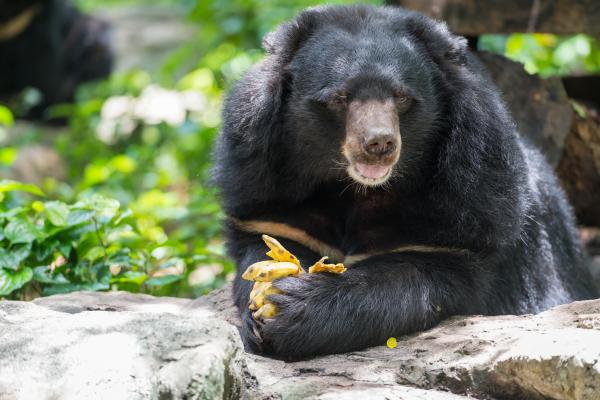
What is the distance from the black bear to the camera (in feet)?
12.7

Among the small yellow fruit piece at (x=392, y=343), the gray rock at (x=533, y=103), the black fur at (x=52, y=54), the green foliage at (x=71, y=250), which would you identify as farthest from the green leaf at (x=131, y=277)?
the black fur at (x=52, y=54)

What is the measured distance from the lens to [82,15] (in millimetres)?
14727

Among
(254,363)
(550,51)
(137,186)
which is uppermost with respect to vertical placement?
(550,51)

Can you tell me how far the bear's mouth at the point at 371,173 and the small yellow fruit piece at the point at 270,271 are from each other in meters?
0.48

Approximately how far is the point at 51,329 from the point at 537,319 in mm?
1916

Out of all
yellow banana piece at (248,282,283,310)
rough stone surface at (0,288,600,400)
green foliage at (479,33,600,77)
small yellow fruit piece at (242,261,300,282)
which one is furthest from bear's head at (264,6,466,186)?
green foliage at (479,33,600,77)

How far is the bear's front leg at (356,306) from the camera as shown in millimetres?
3773

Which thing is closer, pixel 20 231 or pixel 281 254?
pixel 281 254

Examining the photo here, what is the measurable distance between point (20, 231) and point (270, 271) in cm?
176

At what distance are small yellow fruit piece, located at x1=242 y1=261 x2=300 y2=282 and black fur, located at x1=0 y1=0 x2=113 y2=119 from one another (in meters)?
10.5

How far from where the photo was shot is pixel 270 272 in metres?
3.93

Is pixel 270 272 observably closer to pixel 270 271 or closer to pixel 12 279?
pixel 270 271

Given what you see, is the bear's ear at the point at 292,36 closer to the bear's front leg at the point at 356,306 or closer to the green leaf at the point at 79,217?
the bear's front leg at the point at 356,306

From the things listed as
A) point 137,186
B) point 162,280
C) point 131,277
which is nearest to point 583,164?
point 162,280
